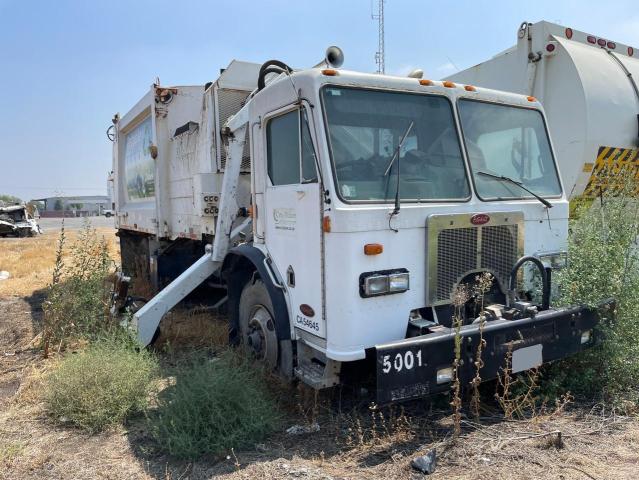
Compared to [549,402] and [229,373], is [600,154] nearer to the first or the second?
[549,402]

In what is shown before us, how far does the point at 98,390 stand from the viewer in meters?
3.69

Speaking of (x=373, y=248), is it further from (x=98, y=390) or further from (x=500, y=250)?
(x=98, y=390)

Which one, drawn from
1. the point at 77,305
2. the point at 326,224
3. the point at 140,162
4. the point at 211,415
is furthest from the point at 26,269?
the point at 326,224

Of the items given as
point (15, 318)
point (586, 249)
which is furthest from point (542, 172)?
point (15, 318)

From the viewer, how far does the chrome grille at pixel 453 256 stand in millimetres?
3408

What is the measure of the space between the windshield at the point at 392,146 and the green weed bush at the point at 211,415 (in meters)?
1.46

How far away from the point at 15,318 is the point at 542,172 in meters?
6.97

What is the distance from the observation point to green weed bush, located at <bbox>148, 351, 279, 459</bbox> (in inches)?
122

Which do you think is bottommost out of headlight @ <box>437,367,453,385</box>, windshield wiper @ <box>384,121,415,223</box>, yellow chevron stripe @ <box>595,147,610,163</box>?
headlight @ <box>437,367,453,385</box>

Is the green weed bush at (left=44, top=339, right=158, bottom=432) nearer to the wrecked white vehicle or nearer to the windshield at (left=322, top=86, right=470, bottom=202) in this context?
the windshield at (left=322, top=86, right=470, bottom=202)

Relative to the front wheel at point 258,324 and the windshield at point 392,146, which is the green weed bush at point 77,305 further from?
the windshield at point 392,146

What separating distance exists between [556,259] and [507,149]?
0.94 metres

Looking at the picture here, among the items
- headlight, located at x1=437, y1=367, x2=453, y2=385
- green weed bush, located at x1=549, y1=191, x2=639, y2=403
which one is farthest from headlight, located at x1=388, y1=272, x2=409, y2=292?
green weed bush, located at x1=549, y1=191, x2=639, y2=403

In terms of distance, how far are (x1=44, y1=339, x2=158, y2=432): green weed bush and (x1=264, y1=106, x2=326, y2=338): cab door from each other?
1325 millimetres
